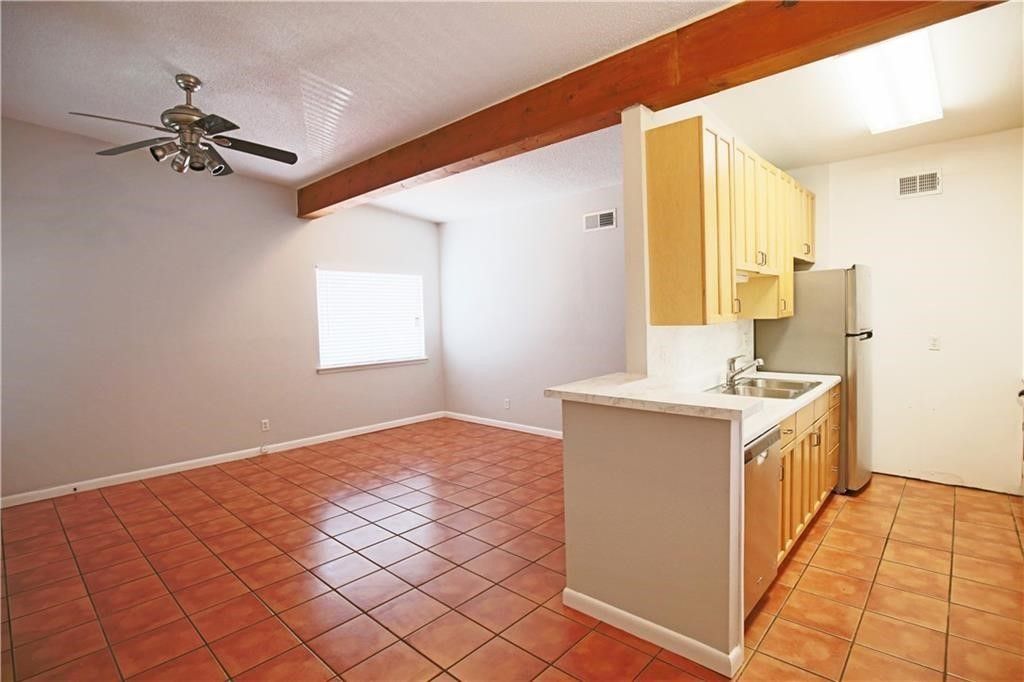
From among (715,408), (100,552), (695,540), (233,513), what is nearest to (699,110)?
(715,408)

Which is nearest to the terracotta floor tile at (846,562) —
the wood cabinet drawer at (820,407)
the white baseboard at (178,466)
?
the wood cabinet drawer at (820,407)

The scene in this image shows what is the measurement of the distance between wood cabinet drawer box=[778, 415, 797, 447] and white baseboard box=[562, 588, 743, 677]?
3.41 ft

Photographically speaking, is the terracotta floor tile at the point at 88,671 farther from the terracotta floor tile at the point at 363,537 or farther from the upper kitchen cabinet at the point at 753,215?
the upper kitchen cabinet at the point at 753,215

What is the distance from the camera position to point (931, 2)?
6.03ft

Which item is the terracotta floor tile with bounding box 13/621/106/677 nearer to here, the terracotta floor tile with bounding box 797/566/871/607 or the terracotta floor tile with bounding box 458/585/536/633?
the terracotta floor tile with bounding box 458/585/536/633

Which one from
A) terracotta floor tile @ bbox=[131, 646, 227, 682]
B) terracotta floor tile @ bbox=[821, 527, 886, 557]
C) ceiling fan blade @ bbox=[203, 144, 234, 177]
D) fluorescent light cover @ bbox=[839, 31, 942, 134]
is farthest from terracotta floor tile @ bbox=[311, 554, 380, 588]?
fluorescent light cover @ bbox=[839, 31, 942, 134]

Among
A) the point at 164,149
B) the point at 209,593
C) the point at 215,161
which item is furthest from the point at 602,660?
the point at 164,149

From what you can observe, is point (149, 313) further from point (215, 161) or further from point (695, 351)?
point (695, 351)

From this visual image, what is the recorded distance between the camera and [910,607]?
228 centimetres

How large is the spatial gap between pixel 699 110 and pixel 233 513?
13.9ft

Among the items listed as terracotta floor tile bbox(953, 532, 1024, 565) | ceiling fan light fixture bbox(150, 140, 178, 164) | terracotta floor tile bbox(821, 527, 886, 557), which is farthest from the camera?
ceiling fan light fixture bbox(150, 140, 178, 164)

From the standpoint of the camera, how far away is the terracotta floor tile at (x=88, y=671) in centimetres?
194

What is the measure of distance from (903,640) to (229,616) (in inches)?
118

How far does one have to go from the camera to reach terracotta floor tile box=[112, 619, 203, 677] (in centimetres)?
202
